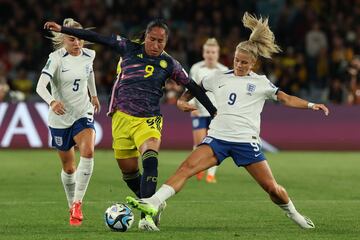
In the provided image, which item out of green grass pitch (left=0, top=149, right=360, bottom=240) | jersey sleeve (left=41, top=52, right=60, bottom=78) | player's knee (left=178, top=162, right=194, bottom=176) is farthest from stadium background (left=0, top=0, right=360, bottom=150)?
player's knee (left=178, top=162, right=194, bottom=176)

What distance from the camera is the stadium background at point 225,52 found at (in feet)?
73.6

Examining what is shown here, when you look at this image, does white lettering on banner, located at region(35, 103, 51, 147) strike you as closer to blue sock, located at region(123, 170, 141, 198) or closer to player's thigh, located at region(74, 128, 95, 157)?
player's thigh, located at region(74, 128, 95, 157)

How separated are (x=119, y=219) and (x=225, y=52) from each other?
50.1 ft

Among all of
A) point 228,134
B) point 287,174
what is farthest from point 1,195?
point 287,174

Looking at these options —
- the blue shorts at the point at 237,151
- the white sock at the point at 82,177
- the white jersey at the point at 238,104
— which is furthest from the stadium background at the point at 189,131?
the white jersey at the point at 238,104

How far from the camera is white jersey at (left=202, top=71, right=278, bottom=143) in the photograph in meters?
9.77

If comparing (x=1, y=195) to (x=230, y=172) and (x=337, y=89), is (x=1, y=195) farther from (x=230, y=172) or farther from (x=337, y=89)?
(x=337, y=89)

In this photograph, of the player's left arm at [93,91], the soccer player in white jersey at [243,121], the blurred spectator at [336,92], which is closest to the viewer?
the soccer player in white jersey at [243,121]

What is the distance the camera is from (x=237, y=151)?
31.9ft

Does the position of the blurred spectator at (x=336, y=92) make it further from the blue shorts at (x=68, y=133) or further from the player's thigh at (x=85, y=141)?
the player's thigh at (x=85, y=141)

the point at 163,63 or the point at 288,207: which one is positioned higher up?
the point at 163,63

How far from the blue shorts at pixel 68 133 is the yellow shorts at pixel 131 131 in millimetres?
705

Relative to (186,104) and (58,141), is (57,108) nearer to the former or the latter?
(58,141)

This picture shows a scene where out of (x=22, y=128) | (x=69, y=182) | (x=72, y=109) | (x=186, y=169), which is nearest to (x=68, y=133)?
(x=72, y=109)
